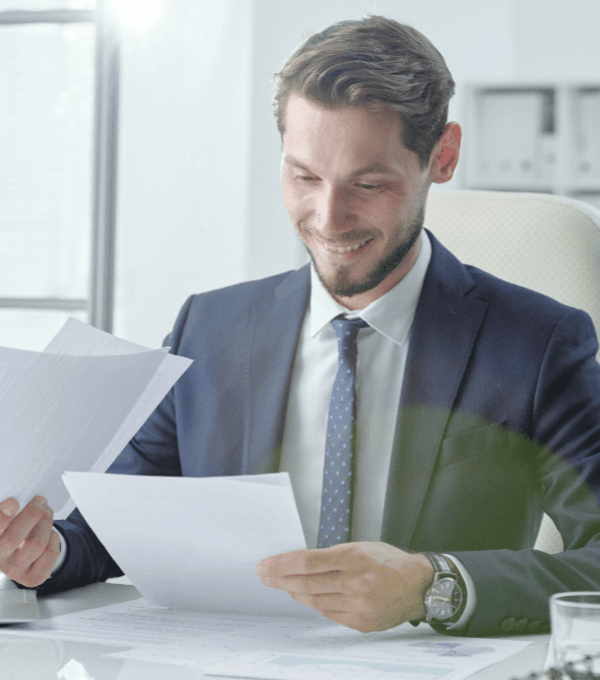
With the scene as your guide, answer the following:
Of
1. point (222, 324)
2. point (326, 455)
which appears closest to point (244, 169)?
point (222, 324)

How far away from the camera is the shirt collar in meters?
1.26

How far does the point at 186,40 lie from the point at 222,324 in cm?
245

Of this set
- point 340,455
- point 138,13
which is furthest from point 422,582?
point 138,13

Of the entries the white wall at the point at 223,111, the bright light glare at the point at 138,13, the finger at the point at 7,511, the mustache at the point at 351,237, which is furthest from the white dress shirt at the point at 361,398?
the bright light glare at the point at 138,13

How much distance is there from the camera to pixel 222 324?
1.40m

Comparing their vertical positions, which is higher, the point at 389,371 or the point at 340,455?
the point at 389,371

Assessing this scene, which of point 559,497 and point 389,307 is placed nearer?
point 559,497

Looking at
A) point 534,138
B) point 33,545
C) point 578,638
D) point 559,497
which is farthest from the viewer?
point 534,138

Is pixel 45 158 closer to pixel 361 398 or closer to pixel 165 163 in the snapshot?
pixel 165 163

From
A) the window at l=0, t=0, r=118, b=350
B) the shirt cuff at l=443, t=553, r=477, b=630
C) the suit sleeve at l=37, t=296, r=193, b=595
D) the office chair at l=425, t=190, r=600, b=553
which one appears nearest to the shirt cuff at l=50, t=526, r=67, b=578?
the suit sleeve at l=37, t=296, r=193, b=595

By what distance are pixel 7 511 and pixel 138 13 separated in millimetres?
3024

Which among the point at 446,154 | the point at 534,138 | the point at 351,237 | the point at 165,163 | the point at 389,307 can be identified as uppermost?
the point at 534,138

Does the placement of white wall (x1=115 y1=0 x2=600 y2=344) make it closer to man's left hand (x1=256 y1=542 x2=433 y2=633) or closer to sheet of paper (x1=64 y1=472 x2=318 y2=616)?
sheet of paper (x1=64 y1=472 x2=318 y2=616)

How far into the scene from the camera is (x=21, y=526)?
0.96 meters
